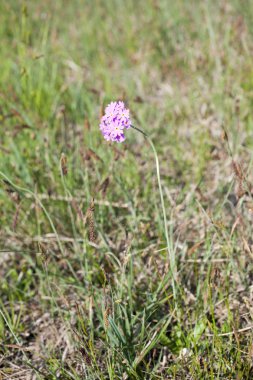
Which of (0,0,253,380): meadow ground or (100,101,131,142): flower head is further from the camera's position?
(0,0,253,380): meadow ground

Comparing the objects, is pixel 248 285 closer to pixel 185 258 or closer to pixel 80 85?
pixel 185 258

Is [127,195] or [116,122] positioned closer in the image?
[116,122]

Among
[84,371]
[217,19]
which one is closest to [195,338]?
[84,371]

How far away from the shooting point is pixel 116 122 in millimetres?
1570

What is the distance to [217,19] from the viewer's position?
11.3 feet

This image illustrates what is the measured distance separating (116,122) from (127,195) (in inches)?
24.9

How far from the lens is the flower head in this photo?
156 cm

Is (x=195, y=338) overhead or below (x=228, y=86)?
below

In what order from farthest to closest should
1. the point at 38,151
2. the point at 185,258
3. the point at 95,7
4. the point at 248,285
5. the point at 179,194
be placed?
the point at 95,7, the point at 38,151, the point at 179,194, the point at 185,258, the point at 248,285

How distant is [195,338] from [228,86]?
5.41 feet

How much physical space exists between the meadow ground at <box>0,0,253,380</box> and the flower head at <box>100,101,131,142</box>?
0.22 metres

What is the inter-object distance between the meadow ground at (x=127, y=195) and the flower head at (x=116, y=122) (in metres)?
0.22

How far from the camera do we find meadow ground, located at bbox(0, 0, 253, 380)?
170cm

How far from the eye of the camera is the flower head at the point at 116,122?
156cm
